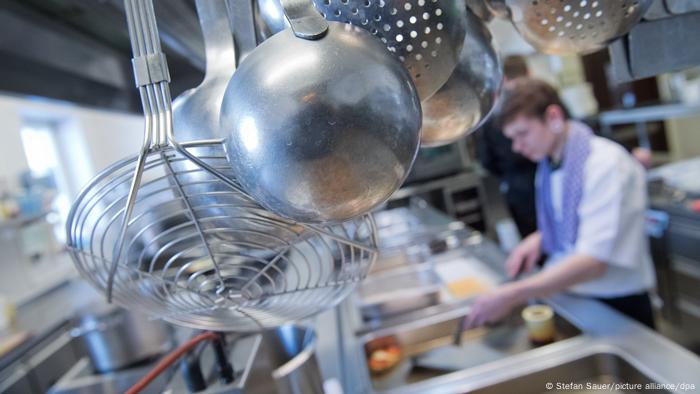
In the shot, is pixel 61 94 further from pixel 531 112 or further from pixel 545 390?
pixel 531 112

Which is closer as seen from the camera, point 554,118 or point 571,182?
point 571,182

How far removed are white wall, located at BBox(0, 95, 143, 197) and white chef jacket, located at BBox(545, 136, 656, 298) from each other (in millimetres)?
2739

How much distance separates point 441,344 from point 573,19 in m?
0.99

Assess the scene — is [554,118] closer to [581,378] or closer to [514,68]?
[514,68]

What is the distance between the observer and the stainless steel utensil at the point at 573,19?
46 cm

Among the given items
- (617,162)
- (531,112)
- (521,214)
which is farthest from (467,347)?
(521,214)

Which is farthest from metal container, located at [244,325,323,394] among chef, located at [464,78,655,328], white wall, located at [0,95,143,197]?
white wall, located at [0,95,143,197]

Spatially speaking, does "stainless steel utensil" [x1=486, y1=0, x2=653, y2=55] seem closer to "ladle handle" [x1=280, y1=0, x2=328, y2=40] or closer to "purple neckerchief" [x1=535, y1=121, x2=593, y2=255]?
"ladle handle" [x1=280, y1=0, x2=328, y2=40]

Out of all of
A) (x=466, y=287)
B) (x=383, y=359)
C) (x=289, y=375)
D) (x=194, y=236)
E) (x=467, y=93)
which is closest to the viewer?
(x=194, y=236)

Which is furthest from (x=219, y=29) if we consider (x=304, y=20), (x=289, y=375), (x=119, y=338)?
(x=119, y=338)

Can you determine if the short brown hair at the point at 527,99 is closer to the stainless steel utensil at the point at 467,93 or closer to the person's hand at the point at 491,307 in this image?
the person's hand at the point at 491,307

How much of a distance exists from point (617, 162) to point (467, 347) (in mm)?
680

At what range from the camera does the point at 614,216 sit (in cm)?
135

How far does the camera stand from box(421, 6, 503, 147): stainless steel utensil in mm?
522
